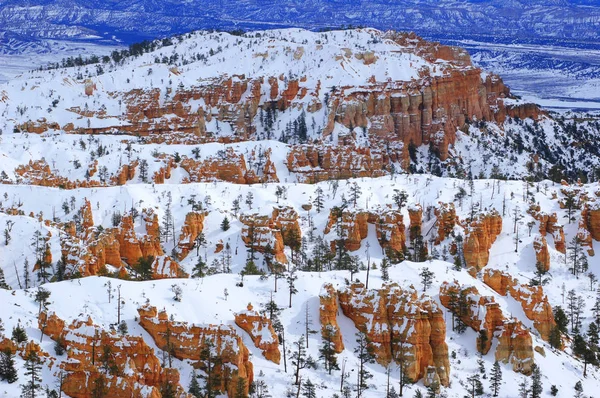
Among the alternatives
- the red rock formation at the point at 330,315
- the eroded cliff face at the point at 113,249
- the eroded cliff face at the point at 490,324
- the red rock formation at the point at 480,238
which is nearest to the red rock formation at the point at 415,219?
the red rock formation at the point at 480,238

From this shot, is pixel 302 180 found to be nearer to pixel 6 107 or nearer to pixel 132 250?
pixel 132 250

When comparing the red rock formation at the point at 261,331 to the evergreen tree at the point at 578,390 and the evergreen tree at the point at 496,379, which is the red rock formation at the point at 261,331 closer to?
the evergreen tree at the point at 496,379

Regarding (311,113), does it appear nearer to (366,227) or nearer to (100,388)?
(366,227)

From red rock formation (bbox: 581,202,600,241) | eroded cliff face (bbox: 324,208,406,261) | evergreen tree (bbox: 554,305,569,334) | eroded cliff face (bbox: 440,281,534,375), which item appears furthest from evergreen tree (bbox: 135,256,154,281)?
red rock formation (bbox: 581,202,600,241)

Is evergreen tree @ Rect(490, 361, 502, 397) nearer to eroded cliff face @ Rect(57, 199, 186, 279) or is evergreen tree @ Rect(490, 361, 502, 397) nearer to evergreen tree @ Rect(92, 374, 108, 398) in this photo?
evergreen tree @ Rect(92, 374, 108, 398)

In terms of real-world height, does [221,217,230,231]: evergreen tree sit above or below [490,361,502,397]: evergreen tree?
above

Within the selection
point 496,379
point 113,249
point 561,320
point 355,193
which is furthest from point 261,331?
point 355,193
